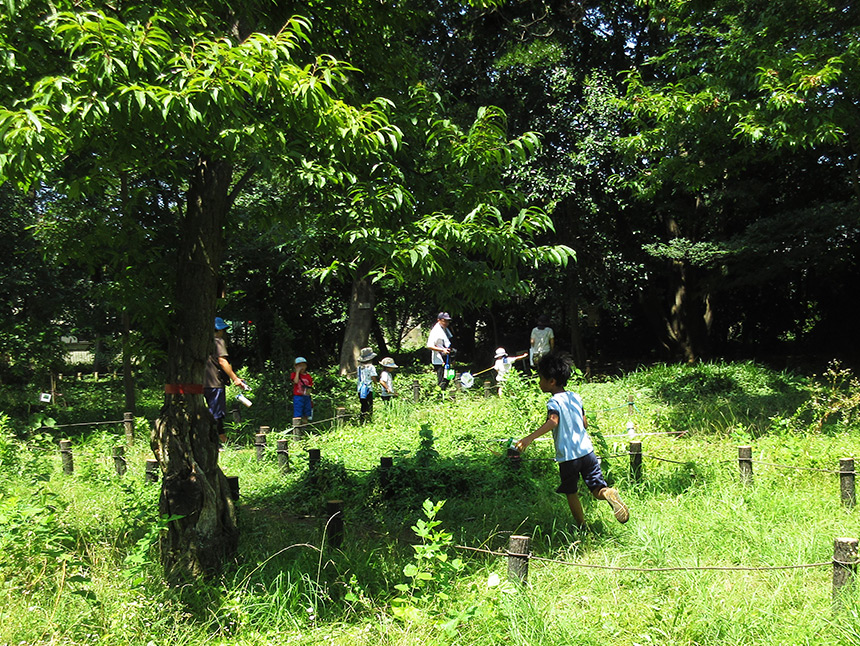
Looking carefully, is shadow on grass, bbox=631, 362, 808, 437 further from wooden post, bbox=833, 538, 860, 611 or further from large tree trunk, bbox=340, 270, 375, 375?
large tree trunk, bbox=340, 270, 375, 375

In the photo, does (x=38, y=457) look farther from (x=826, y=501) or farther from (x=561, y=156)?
(x=561, y=156)

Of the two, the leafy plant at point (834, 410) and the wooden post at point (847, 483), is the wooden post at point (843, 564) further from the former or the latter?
the leafy plant at point (834, 410)

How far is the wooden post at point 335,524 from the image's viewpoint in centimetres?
490

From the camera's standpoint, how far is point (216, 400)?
8711 mm

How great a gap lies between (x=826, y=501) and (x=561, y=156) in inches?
424

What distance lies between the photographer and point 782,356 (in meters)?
19.2

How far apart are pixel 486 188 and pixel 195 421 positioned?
258 centimetres

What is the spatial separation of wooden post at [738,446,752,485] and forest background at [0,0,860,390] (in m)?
2.47

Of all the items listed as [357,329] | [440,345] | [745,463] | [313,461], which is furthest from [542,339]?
[313,461]

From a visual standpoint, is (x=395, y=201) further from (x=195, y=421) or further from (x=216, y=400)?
(x=216, y=400)

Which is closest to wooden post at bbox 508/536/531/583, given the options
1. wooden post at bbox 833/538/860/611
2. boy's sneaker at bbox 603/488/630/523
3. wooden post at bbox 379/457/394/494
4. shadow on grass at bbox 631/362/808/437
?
boy's sneaker at bbox 603/488/630/523

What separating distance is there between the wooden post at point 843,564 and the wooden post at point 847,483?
2.14 m

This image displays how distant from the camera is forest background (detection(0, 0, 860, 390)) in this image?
4.28 meters

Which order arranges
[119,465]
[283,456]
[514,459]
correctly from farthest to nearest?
[119,465]
[283,456]
[514,459]
